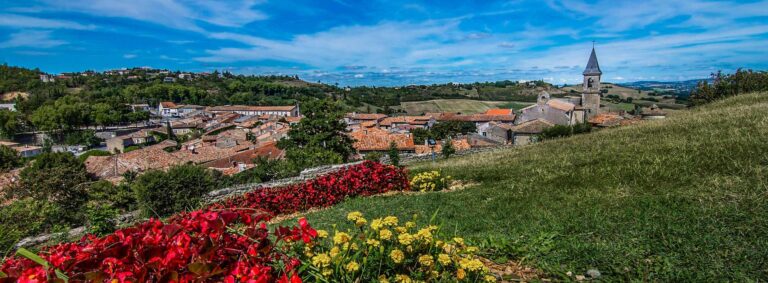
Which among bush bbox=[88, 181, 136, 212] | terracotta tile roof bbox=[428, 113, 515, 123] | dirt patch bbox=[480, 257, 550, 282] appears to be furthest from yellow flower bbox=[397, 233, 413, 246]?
terracotta tile roof bbox=[428, 113, 515, 123]

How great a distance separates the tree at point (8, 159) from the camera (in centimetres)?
4615

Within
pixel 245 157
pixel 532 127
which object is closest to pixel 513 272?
pixel 245 157

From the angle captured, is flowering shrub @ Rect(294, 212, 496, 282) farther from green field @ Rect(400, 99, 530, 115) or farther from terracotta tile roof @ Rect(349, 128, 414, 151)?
green field @ Rect(400, 99, 530, 115)

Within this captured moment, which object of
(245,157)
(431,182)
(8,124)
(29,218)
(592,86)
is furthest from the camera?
(8,124)

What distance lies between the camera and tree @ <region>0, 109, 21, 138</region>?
75188 mm

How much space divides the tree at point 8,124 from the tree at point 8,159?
34.2 meters

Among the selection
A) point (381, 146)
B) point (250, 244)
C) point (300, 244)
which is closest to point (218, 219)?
point (250, 244)

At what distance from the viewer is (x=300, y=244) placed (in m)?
2.58

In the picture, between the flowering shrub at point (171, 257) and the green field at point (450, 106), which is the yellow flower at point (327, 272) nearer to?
the flowering shrub at point (171, 257)

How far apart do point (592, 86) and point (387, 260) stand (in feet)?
188

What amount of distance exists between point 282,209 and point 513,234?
623 cm

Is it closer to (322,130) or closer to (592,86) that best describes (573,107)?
(592,86)

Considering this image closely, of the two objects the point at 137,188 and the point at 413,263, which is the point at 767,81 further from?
the point at 137,188

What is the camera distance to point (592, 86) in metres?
52.1
